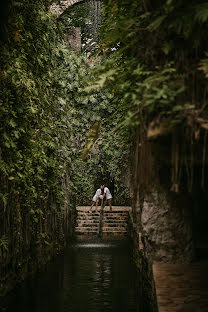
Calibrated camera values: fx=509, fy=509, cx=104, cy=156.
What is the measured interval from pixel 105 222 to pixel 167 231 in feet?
40.5

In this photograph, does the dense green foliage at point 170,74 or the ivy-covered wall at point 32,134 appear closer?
the dense green foliage at point 170,74

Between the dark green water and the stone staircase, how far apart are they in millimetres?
4326

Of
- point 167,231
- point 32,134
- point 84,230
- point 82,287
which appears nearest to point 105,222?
point 84,230

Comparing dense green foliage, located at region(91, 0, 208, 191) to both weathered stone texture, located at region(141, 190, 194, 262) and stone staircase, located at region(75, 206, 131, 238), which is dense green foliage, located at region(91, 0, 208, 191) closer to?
weathered stone texture, located at region(141, 190, 194, 262)

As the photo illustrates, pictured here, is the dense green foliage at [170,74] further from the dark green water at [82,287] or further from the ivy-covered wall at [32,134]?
the dark green water at [82,287]

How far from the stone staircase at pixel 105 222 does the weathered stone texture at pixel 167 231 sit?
37.5 ft

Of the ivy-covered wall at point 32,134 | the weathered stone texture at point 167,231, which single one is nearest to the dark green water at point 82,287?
the ivy-covered wall at point 32,134

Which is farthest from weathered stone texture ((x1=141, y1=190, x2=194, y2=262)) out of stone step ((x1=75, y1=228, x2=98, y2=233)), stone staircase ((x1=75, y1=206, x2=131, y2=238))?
stone step ((x1=75, y1=228, x2=98, y2=233))

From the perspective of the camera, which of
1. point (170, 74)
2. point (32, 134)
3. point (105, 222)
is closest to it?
point (170, 74)

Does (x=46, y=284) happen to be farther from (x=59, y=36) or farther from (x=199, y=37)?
(x=199, y=37)

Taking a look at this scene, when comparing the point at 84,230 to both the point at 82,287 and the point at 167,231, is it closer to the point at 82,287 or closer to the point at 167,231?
the point at 82,287

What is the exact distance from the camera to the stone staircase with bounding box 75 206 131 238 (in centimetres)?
1881

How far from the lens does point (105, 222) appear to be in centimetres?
1942

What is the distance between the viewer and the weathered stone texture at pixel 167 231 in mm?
7059
